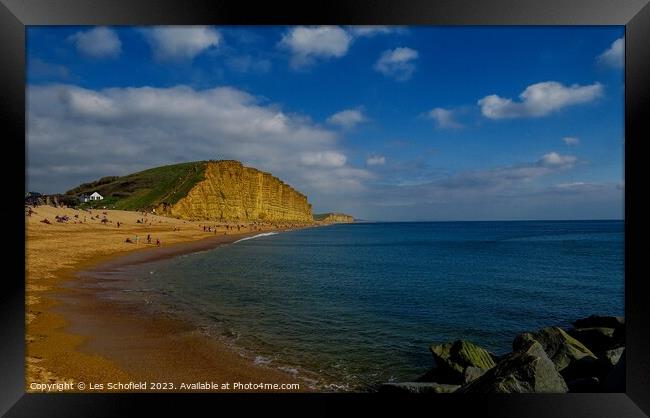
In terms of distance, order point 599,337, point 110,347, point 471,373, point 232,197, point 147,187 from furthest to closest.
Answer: point 147,187 < point 232,197 < point 599,337 < point 110,347 < point 471,373

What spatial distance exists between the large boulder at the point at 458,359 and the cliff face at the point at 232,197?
223ft

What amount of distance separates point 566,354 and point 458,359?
6.70 feet

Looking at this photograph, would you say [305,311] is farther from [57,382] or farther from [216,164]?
[216,164]

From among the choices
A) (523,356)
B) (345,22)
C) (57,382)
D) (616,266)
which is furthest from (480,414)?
(616,266)

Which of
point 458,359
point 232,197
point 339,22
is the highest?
point 232,197

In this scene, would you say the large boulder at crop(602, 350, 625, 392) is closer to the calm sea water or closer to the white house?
the calm sea water

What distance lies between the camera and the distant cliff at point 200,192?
2800 inches

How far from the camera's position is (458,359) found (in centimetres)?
598

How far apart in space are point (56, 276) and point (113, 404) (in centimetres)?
1327

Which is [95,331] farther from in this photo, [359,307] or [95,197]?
[95,197]

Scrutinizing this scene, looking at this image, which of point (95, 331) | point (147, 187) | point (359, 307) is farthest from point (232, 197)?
point (95, 331)

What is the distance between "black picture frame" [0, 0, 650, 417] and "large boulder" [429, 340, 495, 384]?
9.31 feet

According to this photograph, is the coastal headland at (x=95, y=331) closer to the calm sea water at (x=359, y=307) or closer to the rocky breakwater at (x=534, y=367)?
the calm sea water at (x=359, y=307)

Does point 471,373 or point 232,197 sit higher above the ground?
point 232,197
